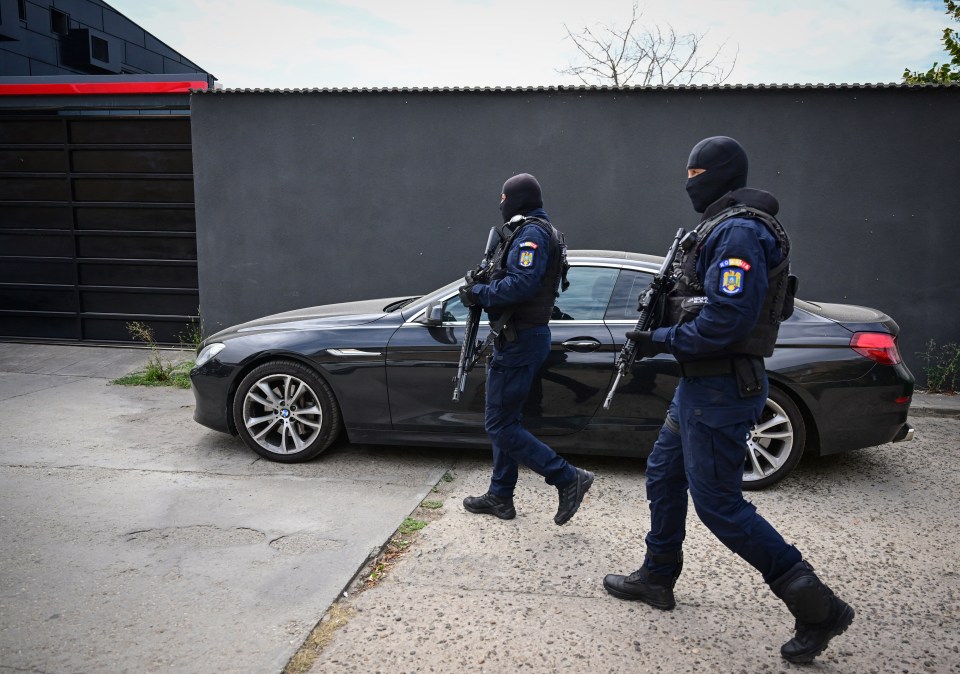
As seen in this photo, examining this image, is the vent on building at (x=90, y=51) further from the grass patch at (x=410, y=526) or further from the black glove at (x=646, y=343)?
the black glove at (x=646, y=343)

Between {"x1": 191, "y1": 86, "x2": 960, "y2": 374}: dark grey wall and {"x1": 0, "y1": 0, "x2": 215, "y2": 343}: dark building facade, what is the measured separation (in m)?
0.66

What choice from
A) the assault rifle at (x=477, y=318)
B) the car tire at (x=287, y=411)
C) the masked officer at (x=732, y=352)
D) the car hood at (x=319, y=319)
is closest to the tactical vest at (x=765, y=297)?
the masked officer at (x=732, y=352)

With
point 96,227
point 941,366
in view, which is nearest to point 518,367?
point 941,366

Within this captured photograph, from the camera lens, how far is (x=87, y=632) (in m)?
2.86

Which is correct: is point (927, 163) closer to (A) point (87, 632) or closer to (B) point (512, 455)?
(B) point (512, 455)

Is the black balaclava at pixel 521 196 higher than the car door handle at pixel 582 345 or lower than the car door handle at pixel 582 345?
higher

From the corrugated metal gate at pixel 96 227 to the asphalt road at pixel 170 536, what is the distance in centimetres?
322

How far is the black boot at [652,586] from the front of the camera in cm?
307

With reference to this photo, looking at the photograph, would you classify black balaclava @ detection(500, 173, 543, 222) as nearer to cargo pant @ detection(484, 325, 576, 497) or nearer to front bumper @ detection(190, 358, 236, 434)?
cargo pant @ detection(484, 325, 576, 497)

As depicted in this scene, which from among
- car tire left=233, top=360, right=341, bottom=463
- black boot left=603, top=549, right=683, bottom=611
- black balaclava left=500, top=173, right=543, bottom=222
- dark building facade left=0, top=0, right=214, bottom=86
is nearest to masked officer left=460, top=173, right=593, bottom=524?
black balaclava left=500, top=173, right=543, bottom=222

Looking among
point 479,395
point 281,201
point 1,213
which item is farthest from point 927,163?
point 1,213

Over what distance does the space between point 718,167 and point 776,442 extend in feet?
7.85

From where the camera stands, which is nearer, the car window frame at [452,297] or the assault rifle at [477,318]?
the assault rifle at [477,318]

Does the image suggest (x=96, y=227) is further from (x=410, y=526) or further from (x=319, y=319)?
(x=410, y=526)
